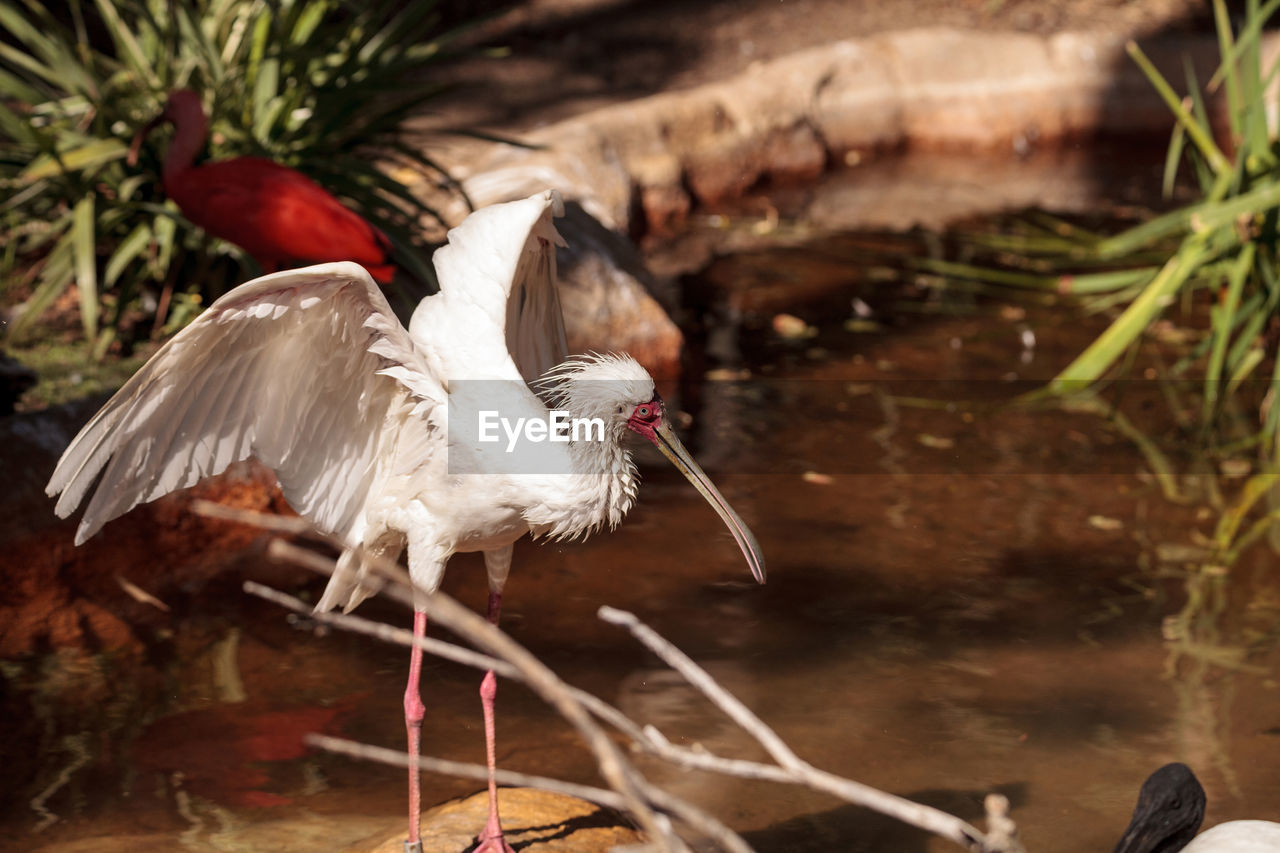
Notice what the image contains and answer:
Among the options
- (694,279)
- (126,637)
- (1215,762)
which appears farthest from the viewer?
(694,279)

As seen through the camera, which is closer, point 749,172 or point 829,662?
point 829,662

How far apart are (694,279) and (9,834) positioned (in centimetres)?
420

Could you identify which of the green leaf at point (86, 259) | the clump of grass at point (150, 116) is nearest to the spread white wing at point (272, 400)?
the clump of grass at point (150, 116)

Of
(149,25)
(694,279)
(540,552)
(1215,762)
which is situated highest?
(149,25)

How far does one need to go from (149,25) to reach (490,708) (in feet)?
11.0

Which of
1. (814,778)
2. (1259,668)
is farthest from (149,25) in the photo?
(814,778)

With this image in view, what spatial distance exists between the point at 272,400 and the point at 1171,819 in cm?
192

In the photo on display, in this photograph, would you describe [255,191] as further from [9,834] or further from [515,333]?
[9,834]

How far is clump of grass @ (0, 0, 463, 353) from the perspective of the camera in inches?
185

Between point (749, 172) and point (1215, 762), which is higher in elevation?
point (749, 172)

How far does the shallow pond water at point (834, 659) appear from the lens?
313 centimetres

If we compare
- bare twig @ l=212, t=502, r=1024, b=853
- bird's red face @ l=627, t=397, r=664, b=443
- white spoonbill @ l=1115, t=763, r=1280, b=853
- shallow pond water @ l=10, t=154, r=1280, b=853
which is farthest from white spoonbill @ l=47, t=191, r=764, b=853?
bare twig @ l=212, t=502, r=1024, b=853

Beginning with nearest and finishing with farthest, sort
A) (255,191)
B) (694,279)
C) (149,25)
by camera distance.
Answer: (255,191)
(149,25)
(694,279)

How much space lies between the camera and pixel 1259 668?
366 cm
